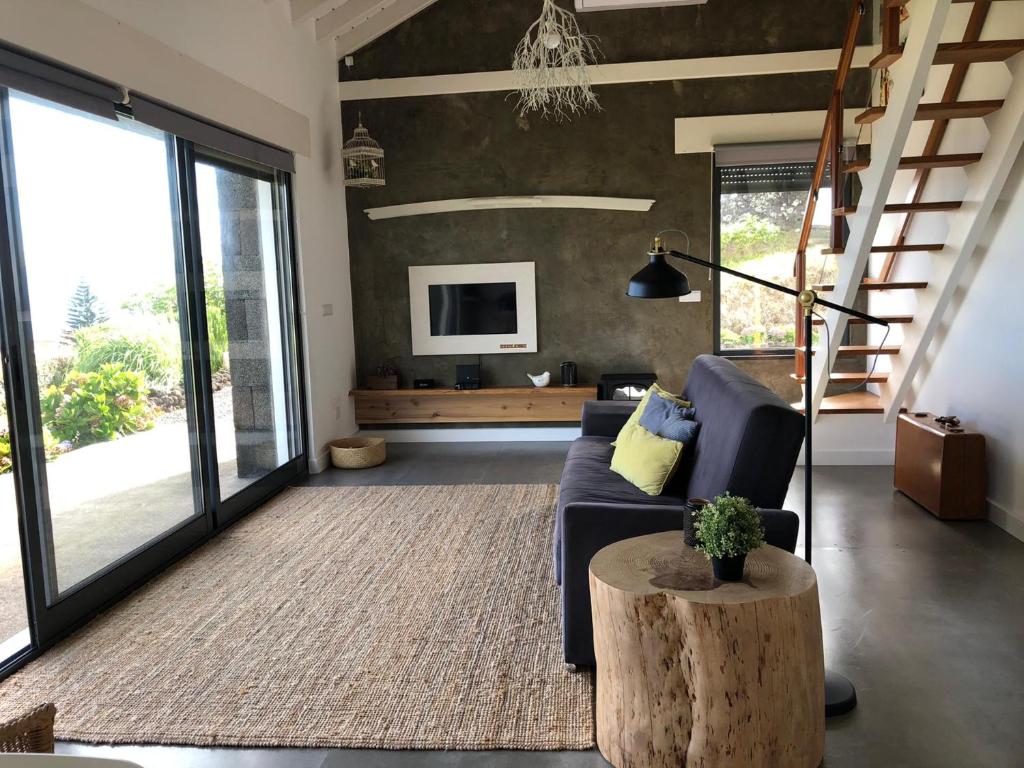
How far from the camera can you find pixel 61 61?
3119mm

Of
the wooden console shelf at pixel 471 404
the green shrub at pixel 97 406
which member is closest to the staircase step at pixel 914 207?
the wooden console shelf at pixel 471 404

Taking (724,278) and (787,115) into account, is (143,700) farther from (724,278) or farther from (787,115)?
(787,115)

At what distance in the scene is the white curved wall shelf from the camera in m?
6.43

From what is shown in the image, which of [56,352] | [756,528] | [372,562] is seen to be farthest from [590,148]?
[756,528]

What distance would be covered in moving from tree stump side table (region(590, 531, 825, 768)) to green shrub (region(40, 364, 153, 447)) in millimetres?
2319

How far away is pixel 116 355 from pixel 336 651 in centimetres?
170

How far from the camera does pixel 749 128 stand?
621 centimetres

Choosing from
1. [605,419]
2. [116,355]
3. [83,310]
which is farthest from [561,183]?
[83,310]

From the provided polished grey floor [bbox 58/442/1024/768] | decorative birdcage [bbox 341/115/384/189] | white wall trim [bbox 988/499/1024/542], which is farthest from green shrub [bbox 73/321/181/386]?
white wall trim [bbox 988/499/1024/542]

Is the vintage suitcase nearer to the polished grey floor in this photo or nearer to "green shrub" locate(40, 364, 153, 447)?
the polished grey floor

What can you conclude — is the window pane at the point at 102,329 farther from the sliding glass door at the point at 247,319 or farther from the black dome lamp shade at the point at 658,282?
the black dome lamp shade at the point at 658,282

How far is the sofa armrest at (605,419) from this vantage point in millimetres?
4574

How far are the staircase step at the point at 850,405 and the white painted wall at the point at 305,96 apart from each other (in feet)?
11.3

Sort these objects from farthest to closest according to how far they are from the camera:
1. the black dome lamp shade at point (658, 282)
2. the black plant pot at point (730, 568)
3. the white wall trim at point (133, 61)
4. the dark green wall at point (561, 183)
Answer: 1. the dark green wall at point (561, 183)
2. the white wall trim at point (133, 61)
3. the black dome lamp shade at point (658, 282)
4. the black plant pot at point (730, 568)
